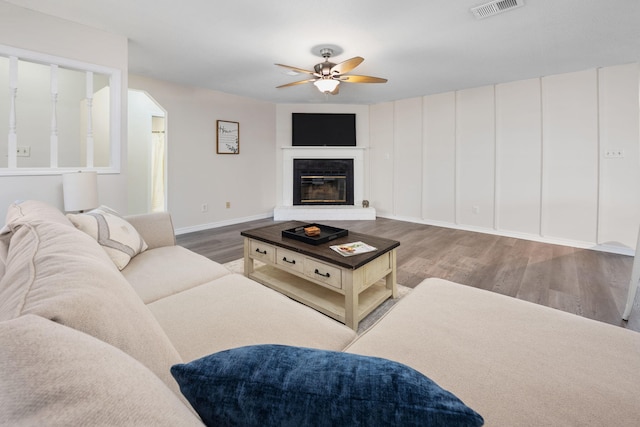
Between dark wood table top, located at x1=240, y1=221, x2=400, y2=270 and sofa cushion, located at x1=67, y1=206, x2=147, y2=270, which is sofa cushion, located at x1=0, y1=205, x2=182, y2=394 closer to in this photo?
sofa cushion, located at x1=67, y1=206, x2=147, y2=270

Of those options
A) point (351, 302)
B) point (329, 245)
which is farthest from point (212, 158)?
point (351, 302)

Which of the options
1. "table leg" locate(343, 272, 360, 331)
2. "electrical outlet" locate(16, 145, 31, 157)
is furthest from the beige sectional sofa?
"electrical outlet" locate(16, 145, 31, 157)

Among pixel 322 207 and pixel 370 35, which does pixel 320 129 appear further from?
pixel 370 35

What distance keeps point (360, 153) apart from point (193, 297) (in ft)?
16.8

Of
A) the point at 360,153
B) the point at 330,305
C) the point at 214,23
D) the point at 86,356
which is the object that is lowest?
the point at 330,305

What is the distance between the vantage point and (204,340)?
3.61ft

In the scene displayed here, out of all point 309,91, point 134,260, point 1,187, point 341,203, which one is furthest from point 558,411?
point 341,203

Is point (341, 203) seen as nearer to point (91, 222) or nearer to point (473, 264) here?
point (473, 264)

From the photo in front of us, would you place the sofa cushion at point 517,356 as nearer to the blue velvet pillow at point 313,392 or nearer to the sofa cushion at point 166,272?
the blue velvet pillow at point 313,392

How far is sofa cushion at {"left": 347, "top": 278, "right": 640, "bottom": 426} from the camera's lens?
0.78 m

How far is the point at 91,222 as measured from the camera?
70.7 inches

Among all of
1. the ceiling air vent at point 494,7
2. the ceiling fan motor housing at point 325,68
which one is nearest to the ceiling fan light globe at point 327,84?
the ceiling fan motor housing at point 325,68

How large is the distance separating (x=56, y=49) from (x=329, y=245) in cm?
290

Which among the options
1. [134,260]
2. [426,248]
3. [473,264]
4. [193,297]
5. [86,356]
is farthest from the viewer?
[426,248]
